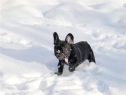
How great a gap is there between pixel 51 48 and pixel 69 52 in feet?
6.18

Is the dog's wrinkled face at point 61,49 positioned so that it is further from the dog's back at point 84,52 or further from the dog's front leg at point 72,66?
the dog's back at point 84,52

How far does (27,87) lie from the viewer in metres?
4.19

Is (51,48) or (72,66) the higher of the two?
(51,48)

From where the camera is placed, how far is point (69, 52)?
15.8 feet

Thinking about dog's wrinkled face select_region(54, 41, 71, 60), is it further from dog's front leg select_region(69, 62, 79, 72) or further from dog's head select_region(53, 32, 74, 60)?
dog's front leg select_region(69, 62, 79, 72)

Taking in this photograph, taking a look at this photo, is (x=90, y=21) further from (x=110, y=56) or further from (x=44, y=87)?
(x=44, y=87)

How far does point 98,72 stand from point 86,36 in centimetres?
304

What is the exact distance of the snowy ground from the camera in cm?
425

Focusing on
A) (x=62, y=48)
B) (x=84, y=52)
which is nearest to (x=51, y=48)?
(x=84, y=52)

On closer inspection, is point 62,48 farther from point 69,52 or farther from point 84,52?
point 84,52

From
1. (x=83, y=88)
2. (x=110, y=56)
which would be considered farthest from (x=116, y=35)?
(x=83, y=88)

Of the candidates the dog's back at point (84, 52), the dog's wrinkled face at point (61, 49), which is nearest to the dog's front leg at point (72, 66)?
the dog's back at point (84, 52)

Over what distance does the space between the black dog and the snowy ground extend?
16 cm

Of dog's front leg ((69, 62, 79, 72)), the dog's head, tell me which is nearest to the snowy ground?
dog's front leg ((69, 62, 79, 72))
